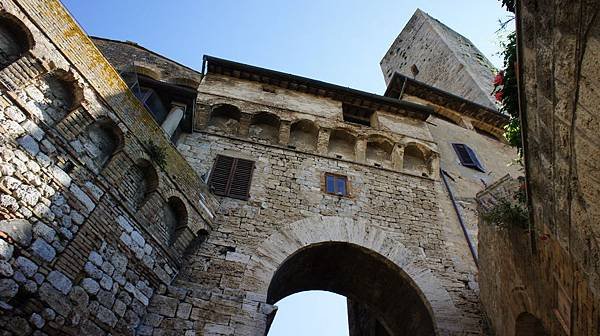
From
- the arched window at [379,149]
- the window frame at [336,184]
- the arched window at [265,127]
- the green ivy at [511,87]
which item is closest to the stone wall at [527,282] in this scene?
the green ivy at [511,87]

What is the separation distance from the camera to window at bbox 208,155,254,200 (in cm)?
800

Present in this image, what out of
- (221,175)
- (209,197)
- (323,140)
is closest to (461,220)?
(323,140)

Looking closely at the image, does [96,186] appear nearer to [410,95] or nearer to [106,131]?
[106,131]

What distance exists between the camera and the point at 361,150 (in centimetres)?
993

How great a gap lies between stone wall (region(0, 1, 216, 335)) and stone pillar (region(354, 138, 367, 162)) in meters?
4.99

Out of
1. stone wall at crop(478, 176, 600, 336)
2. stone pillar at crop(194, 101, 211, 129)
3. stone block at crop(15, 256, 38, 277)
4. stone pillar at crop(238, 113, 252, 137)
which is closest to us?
stone wall at crop(478, 176, 600, 336)

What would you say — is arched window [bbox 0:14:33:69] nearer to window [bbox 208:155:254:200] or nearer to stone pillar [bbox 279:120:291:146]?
window [bbox 208:155:254:200]

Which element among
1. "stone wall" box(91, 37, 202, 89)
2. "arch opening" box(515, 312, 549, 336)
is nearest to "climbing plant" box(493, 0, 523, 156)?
"arch opening" box(515, 312, 549, 336)

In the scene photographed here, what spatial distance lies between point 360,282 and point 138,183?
5.00 m

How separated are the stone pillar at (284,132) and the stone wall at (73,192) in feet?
12.2

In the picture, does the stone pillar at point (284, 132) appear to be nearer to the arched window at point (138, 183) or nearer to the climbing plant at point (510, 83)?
the arched window at point (138, 183)

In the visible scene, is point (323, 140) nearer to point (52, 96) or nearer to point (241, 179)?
point (241, 179)

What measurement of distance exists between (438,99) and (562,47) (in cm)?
1386

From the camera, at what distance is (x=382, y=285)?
789 centimetres
